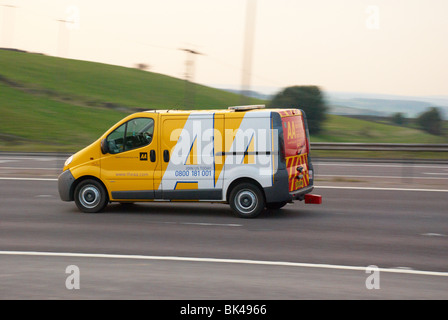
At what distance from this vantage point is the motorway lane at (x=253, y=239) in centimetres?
675

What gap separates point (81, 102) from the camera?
58.8 metres

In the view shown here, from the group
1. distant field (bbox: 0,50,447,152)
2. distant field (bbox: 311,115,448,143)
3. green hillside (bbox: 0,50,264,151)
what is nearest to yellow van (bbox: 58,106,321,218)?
distant field (bbox: 0,50,447,152)

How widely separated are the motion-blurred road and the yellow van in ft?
1.48

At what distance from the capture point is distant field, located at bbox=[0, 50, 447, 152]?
1818 inches

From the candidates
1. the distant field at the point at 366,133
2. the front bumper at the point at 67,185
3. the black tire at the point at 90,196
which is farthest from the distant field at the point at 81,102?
the black tire at the point at 90,196

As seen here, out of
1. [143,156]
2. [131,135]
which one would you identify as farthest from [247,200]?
[131,135]

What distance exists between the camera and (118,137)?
11906mm

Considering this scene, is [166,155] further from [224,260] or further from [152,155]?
[224,260]

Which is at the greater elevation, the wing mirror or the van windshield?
the van windshield

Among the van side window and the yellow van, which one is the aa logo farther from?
the van side window
